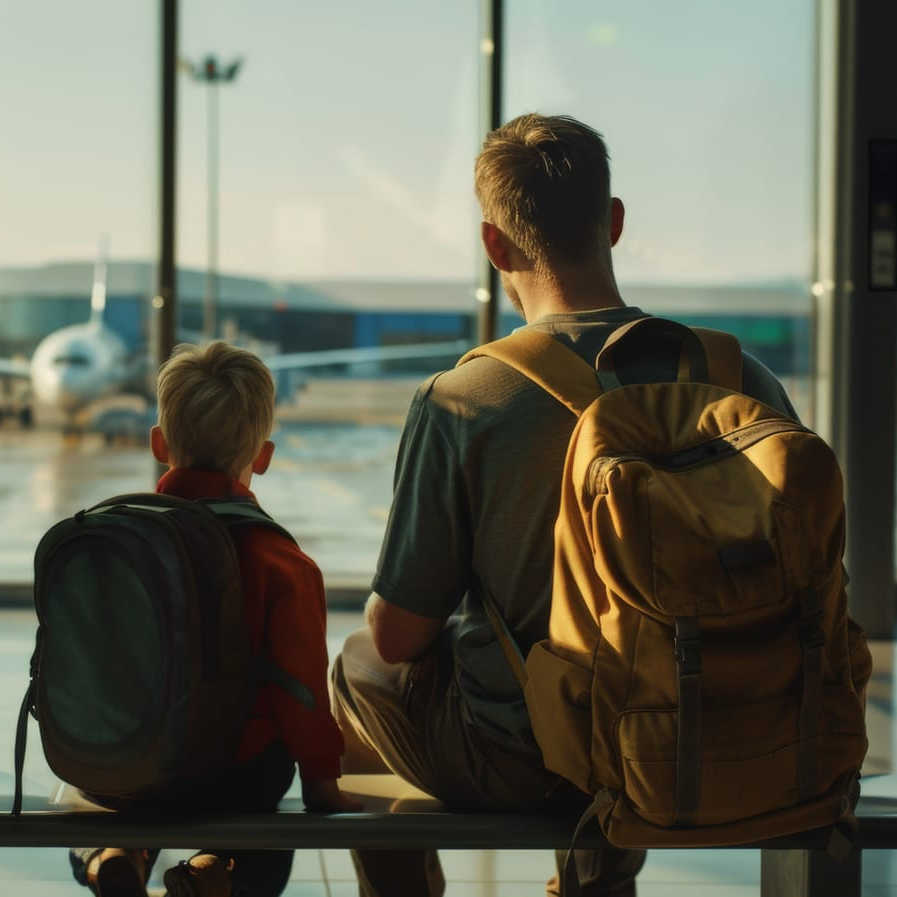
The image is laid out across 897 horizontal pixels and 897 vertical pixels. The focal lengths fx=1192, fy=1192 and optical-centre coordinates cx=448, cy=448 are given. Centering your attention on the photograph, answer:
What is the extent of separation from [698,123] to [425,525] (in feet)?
13.6

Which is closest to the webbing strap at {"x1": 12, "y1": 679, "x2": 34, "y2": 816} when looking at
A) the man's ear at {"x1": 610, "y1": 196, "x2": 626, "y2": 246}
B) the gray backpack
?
the gray backpack

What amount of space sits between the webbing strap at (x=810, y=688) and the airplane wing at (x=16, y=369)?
4715 millimetres

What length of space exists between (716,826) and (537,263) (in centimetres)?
69

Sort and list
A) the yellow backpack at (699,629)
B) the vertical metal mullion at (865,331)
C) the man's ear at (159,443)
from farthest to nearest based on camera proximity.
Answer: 1. the vertical metal mullion at (865,331)
2. the man's ear at (159,443)
3. the yellow backpack at (699,629)

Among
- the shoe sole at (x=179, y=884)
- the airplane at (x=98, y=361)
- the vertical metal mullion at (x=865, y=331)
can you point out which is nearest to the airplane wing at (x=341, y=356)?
the airplane at (x=98, y=361)

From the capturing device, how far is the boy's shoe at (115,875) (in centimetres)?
145

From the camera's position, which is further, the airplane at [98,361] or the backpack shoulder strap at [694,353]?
the airplane at [98,361]

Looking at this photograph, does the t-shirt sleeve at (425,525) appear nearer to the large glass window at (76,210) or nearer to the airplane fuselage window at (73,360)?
the airplane fuselage window at (73,360)

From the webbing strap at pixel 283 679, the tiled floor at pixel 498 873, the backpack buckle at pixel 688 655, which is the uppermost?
the backpack buckle at pixel 688 655

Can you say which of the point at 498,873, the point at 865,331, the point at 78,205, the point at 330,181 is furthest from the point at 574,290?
the point at 78,205


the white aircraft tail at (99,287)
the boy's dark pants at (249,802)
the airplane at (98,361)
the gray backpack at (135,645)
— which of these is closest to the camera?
the gray backpack at (135,645)

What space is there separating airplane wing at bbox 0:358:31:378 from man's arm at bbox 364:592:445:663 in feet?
14.2

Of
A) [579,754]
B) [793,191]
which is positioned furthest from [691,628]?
[793,191]

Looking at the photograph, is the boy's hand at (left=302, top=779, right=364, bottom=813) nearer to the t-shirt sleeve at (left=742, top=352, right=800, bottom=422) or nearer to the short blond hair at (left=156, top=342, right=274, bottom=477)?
the short blond hair at (left=156, top=342, right=274, bottom=477)
